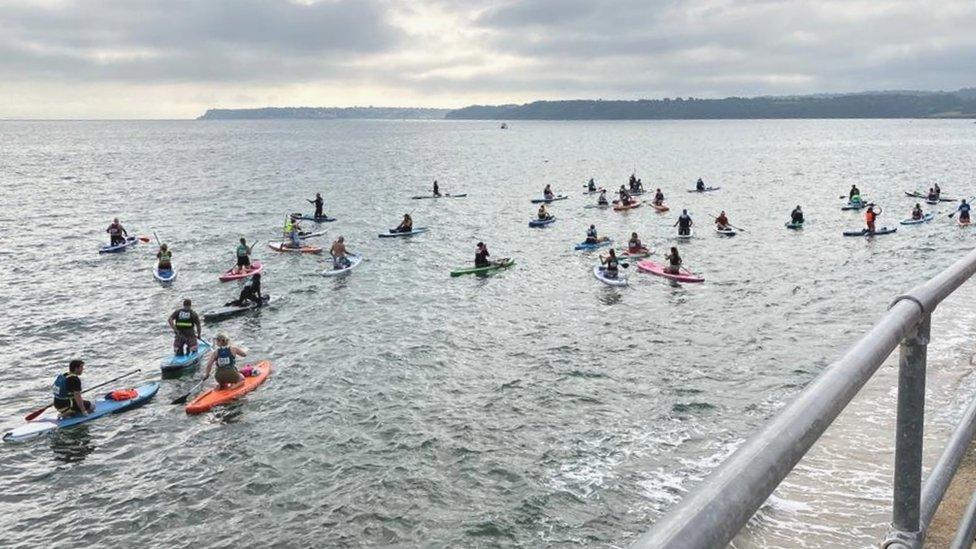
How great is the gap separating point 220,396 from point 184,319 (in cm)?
468

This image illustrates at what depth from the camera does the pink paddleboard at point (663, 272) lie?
3544 centimetres

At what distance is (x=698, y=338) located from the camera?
26.9 m

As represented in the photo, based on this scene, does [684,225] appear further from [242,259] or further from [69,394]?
[69,394]

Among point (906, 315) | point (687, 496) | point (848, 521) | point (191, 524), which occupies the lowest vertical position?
point (191, 524)

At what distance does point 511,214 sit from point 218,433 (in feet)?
154

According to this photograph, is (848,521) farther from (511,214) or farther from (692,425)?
(511,214)

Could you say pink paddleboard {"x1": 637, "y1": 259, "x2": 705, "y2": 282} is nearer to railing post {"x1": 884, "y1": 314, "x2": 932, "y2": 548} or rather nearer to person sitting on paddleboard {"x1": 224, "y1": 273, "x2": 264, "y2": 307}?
person sitting on paddleboard {"x1": 224, "y1": 273, "x2": 264, "y2": 307}

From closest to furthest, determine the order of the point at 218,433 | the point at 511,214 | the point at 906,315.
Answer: the point at 906,315 < the point at 218,433 < the point at 511,214

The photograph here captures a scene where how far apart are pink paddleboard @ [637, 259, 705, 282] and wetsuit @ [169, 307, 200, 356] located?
70.8ft

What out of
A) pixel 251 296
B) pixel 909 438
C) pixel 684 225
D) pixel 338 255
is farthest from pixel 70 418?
pixel 684 225

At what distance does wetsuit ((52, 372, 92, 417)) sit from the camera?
2020 centimetres

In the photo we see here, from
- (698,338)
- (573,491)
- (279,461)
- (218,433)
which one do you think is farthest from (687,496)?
(698,338)

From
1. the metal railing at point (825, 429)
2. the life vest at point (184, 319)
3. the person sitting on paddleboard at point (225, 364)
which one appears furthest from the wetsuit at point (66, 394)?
the metal railing at point (825, 429)

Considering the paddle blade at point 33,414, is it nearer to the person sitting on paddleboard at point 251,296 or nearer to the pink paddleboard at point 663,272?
the person sitting on paddleboard at point 251,296
